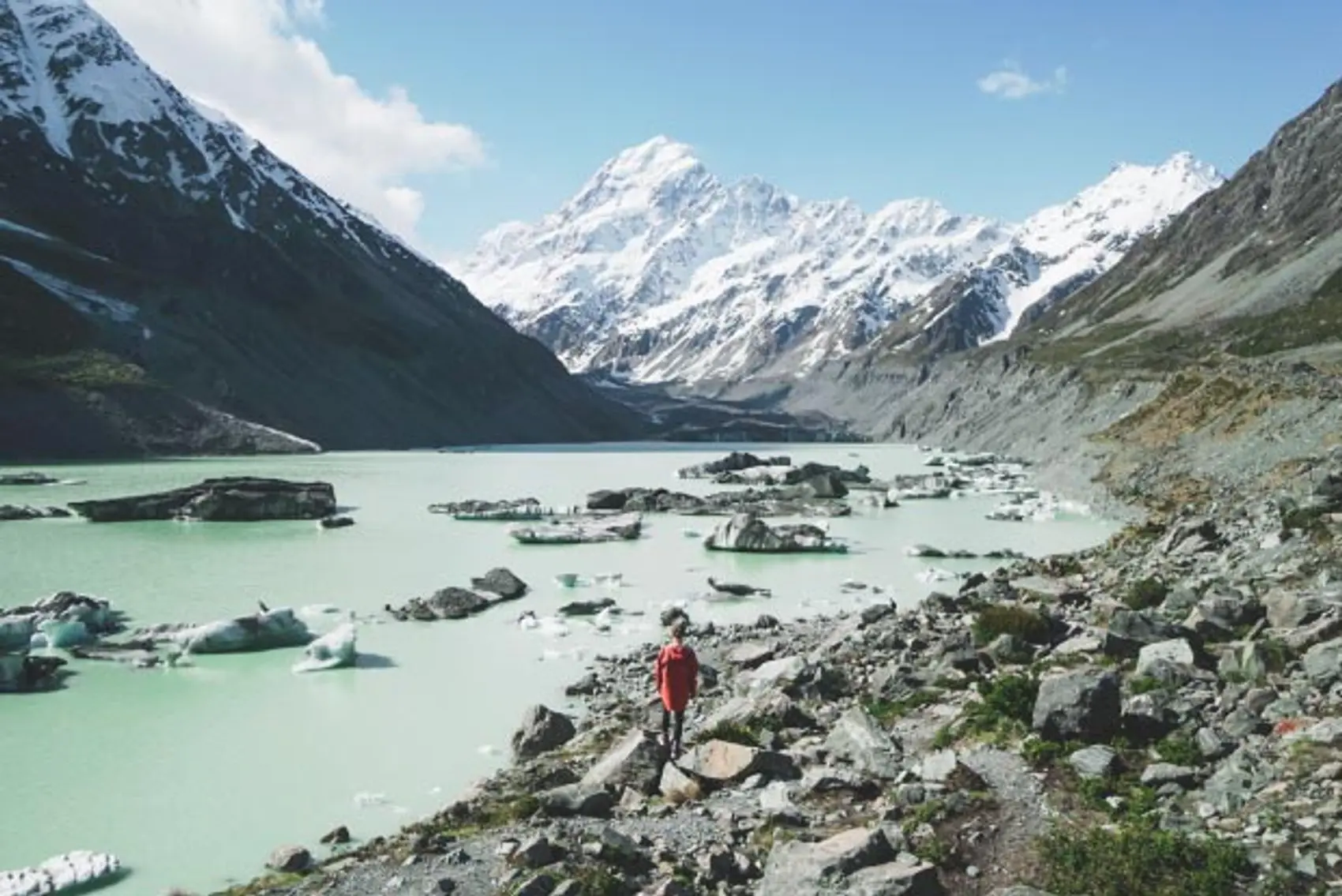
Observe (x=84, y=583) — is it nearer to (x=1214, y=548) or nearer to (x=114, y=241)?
(x=1214, y=548)

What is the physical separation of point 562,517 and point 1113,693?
187 ft

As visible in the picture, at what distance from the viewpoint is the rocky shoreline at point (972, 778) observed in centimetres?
1080

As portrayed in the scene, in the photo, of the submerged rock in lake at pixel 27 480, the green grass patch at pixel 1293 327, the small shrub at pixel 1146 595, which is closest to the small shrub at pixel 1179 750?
the small shrub at pixel 1146 595

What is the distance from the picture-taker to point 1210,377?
7869 cm

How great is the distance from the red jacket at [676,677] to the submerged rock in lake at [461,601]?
20.2 meters

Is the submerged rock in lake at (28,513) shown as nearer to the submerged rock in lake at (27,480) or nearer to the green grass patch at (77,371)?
the submerged rock in lake at (27,480)

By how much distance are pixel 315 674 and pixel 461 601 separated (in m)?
9.36

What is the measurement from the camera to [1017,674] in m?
17.9

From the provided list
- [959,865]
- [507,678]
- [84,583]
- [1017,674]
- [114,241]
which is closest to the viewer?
[959,865]

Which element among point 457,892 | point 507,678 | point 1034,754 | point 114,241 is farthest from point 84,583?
point 114,241

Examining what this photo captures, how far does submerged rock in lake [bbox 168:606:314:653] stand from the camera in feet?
98.2

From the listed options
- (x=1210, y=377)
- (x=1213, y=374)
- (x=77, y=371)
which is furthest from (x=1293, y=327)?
(x=77, y=371)

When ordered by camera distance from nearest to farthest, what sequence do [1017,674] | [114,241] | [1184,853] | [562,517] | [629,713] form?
1. [1184,853]
2. [1017,674]
3. [629,713]
4. [562,517]
5. [114,241]

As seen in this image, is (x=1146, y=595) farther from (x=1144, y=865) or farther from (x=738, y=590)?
(x=738, y=590)
